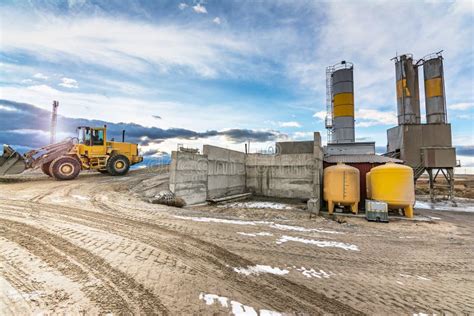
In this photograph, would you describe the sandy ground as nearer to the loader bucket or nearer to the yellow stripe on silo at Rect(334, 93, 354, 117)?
the loader bucket

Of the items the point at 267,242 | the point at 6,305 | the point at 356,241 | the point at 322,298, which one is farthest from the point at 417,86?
the point at 6,305

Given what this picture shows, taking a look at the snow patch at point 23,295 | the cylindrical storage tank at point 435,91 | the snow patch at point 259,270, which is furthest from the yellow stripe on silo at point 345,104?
the snow patch at point 23,295

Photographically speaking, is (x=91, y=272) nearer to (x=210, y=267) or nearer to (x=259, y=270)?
(x=210, y=267)

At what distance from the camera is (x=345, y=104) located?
2322 centimetres

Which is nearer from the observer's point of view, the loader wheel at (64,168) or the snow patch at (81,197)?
the snow patch at (81,197)

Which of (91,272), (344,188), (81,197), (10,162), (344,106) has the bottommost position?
(91,272)

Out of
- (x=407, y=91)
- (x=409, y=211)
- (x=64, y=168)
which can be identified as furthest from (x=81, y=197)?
(x=407, y=91)

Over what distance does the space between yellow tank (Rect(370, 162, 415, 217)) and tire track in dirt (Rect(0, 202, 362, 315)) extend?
10674 millimetres

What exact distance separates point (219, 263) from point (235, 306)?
4.89ft

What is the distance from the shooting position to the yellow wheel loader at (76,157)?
13.7 metres

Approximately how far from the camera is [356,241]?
7324 millimetres

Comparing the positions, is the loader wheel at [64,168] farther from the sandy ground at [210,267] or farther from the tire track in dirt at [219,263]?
the tire track in dirt at [219,263]

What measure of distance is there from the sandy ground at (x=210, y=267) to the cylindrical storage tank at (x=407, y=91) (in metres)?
16.2

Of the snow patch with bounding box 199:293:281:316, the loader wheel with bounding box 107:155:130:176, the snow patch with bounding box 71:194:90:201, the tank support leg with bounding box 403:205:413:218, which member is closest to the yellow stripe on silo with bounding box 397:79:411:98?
the tank support leg with bounding box 403:205:413:218
